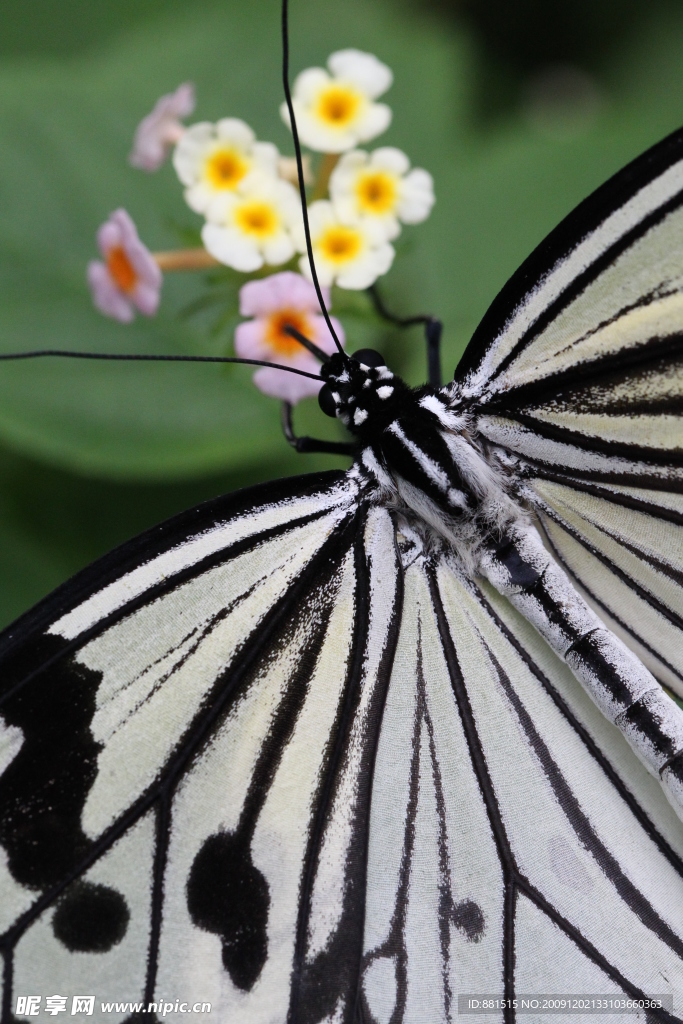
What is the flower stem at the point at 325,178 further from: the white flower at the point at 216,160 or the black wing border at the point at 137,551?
the black wing border at the point at 137,551

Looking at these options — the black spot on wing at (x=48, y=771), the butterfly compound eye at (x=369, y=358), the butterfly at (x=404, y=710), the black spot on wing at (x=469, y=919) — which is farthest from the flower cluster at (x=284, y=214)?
the black spot on wing at (x=469, y=919)

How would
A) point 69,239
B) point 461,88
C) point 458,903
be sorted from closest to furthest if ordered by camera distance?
point 458,903, point 69,239, point 461,88

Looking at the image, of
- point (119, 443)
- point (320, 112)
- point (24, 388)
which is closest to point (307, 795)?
point (119, 443)

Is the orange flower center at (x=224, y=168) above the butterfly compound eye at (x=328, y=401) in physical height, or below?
above

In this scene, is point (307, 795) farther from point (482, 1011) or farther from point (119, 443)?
point (119, 443)

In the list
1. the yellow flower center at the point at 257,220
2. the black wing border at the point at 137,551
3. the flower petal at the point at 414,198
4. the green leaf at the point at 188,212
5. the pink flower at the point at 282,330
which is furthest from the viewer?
the green leaf at the point at 188,212

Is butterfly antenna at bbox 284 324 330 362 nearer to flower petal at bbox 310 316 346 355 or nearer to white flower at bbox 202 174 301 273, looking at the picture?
flower petal at bbox 310 316 346 355

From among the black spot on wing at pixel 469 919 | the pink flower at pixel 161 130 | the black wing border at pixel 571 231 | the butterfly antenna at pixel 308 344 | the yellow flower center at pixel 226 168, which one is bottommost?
the black spot on wing at pixel 469 919

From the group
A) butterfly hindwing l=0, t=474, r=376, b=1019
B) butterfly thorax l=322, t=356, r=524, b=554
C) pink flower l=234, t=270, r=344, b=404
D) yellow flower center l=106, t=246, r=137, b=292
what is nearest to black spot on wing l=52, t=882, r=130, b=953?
butterfly hindwing l=0, t=474, r=376, b=1019
